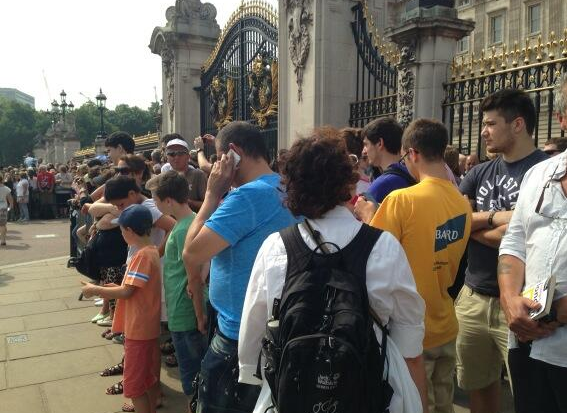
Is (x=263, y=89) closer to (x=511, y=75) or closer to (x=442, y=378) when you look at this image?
(x=511, y=75)

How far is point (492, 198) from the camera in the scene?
9.57ft

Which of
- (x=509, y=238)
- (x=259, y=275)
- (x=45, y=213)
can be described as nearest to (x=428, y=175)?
(x=509, y=238)

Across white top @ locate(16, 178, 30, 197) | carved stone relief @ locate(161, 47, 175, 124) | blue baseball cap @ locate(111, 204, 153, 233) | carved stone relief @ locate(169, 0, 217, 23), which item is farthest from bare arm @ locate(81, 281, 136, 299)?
white top @ locate(16, 178, 30, 197)

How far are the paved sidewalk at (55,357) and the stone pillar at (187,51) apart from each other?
7541 mm

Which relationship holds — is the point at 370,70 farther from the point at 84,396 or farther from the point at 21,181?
the point at 21,181

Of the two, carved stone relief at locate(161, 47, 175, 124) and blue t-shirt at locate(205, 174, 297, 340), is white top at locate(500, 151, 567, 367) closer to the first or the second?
blue t-shirt at locate(205, 174, 297, 340)

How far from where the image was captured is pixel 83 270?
4.54 m

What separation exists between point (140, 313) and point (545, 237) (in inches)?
102

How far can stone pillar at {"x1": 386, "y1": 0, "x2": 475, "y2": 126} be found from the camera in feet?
19.9

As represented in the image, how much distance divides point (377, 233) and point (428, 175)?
108 centimetres

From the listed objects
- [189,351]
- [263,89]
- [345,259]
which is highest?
[263,89]

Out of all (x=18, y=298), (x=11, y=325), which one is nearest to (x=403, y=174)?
(x=11, y=325)

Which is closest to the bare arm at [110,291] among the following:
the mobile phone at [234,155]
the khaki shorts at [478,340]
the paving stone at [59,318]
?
the mobile phone at [234,155]

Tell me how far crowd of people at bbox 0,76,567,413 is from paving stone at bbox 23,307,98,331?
2.53 m
